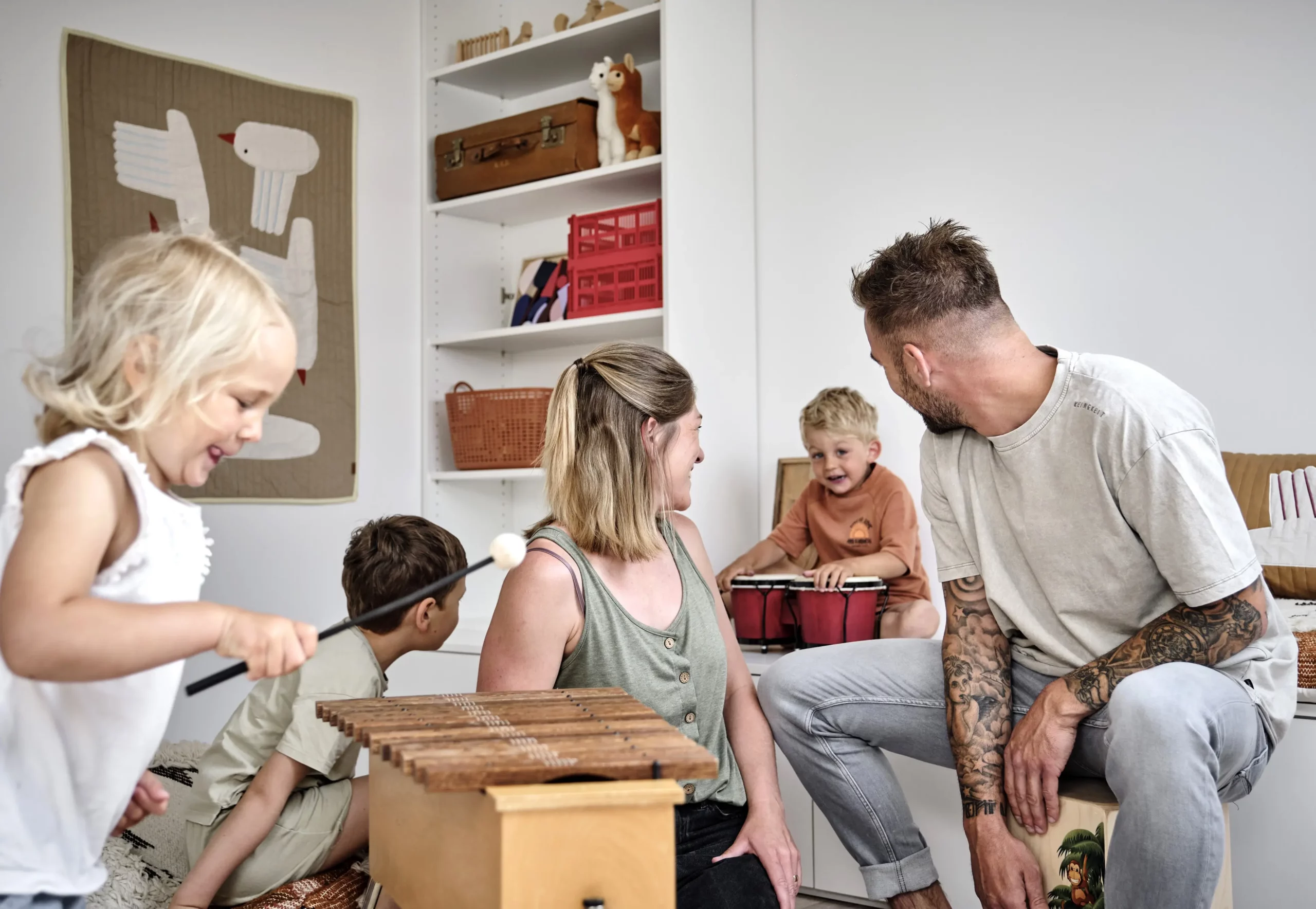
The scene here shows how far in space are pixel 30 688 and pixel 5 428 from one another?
6.50ft

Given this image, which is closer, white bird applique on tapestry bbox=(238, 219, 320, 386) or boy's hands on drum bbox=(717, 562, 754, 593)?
boy's hands on drum bbox=(717, 562, 754, 593)

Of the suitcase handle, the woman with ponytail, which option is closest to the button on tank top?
the woman with ponytail

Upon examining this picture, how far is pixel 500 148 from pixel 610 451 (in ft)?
6.96

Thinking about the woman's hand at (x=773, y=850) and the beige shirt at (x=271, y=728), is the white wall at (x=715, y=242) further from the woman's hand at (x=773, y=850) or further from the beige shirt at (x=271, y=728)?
the woman's hand at (x=773, y=850)

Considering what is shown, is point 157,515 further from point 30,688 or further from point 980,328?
point 980,328

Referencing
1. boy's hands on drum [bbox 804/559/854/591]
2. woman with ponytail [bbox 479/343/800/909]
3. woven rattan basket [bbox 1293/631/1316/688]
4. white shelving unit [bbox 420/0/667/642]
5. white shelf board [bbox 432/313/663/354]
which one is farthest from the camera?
white shelving unit [bbox 420/0/667/642]

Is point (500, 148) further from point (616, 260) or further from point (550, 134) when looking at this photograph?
point (616, 260)

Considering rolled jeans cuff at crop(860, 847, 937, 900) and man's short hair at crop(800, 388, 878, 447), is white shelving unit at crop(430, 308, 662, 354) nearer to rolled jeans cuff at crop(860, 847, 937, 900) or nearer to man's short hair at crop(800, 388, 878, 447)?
man's short hair at crop(800, 388, 878, 447)

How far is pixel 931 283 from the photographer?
1.80m

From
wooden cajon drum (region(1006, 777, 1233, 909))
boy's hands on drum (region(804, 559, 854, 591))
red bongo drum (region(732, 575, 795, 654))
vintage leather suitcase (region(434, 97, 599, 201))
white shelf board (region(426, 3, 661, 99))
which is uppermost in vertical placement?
white shelf board (region(426, 3, 661, 99))

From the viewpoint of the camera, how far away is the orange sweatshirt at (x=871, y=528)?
2.94m

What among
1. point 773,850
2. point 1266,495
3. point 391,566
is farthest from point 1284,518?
point 391,566

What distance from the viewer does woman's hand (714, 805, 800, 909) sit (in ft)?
5.19

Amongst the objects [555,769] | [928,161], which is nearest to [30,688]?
[555,769]
